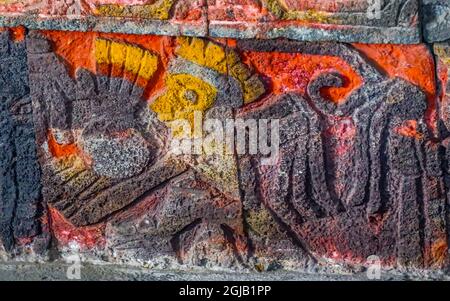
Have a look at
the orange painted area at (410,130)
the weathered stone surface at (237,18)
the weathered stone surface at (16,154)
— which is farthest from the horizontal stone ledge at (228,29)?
the orange painted area at (410,130)

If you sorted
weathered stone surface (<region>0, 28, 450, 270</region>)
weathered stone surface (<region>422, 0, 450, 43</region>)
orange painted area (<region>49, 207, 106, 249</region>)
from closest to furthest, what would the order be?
1. weathered stone surface (<region>422, 0, 450, 43</region>)
2. weathered stone surface (<region>0, 28, 450, 270</region>)
3. orange painted area (<region>49, 207, 106, 249</region>)

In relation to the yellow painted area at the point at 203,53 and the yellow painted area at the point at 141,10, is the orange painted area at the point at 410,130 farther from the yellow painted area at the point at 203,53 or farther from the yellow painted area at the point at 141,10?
the yellow painted area at the point at 141,10

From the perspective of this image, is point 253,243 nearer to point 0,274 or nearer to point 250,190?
point 250,190

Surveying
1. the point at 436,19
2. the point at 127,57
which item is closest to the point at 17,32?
the point at 127,57

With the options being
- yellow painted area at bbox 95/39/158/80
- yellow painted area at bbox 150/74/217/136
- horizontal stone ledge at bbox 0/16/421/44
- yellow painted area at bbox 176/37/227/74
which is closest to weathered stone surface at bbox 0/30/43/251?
horizontal stone ledge at bbox 0/16/421/44

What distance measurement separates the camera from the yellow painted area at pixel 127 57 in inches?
144

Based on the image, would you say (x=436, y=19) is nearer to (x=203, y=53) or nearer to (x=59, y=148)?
(x=203, y=53)

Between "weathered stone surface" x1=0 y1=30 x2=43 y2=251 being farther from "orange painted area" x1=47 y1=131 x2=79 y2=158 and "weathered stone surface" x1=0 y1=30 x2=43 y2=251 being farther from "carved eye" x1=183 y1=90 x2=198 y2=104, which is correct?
"carved eye" x1=183 y1=90 x2=198 y2=104

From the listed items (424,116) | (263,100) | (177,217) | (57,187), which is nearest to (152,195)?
(177,217)

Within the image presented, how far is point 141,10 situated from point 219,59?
1.25 ft

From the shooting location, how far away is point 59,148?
3844 millimetres

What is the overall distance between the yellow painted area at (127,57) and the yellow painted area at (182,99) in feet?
0.32

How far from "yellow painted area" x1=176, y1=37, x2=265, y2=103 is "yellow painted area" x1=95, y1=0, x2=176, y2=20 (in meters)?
0.14

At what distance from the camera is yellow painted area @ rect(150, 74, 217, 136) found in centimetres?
369
